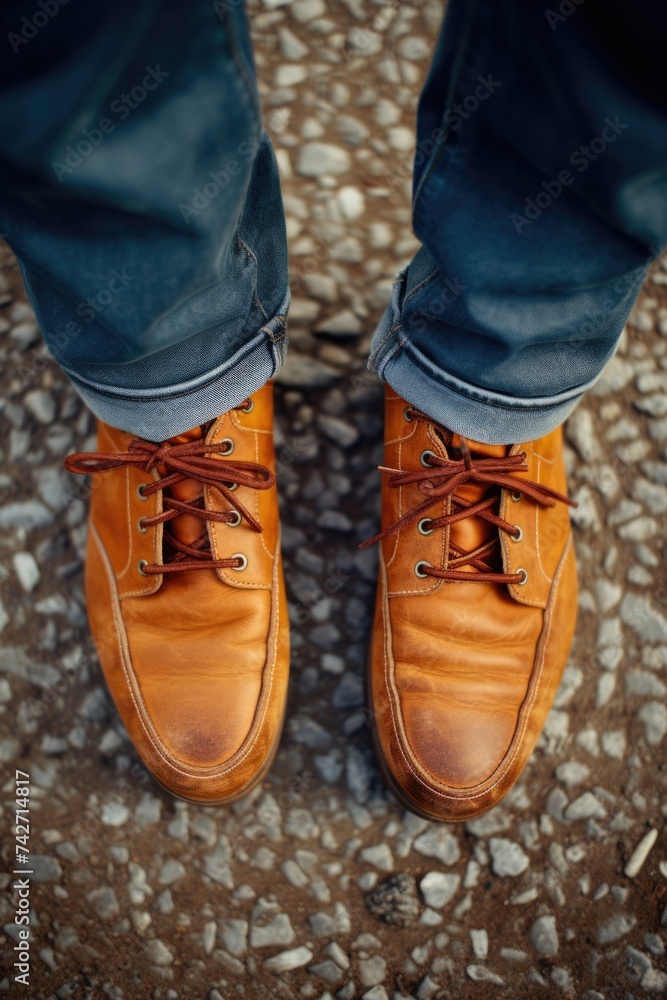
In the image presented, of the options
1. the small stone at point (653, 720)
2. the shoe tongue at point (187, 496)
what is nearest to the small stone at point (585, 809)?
the small stone at point (653, 720)

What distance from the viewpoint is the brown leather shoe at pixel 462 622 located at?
1366 millimetres

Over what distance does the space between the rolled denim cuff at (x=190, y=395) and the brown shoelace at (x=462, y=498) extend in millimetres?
334

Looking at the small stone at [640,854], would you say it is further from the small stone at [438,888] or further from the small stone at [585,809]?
the small stone at [438,888]

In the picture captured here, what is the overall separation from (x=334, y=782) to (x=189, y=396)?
917 millimetres

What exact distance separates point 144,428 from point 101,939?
1.08 metres

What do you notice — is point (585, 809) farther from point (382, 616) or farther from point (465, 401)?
point (465, 401)

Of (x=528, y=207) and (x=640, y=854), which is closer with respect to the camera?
(x=528, y=207)

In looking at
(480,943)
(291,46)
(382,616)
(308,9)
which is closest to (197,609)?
(382,616)

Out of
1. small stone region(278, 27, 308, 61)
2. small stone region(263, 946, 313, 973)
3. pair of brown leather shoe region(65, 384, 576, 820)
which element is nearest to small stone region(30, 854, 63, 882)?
pair of brown leather shoe region(65, 384, 576, 820)

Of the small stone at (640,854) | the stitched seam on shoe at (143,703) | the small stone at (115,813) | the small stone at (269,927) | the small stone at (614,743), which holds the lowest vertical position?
the small stone at (269,927)

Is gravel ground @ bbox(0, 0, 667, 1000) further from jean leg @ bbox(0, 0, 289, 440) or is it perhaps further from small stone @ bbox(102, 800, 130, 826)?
jean leg @ bbox(0, 0, 289, 440)

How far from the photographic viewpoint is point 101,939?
4.85 ft

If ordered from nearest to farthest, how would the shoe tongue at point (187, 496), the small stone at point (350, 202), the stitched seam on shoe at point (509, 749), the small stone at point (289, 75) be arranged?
the stitched seam on shoe at point (509, 749), the shoe tongue at point (187, 496), the small stone at point (350, 202), the small stone at point (289, 75)

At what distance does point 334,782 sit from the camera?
158 cm
